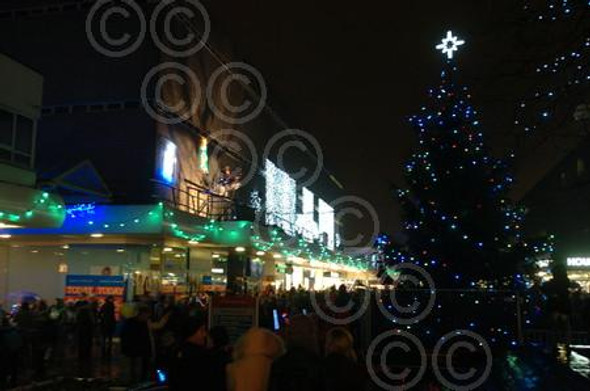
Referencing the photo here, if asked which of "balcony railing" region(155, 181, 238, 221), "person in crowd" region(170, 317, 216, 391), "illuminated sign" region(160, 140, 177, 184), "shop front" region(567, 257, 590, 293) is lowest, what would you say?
"person in crowd" region(170, 317, 216, 391)

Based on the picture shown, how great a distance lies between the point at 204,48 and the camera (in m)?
33.6

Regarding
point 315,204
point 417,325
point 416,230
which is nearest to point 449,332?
point 417,325

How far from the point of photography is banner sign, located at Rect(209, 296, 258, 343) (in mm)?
11453

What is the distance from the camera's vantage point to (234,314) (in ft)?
37.8

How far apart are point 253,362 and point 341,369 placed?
31.2 inches

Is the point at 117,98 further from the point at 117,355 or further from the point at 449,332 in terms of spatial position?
the point at 449,332

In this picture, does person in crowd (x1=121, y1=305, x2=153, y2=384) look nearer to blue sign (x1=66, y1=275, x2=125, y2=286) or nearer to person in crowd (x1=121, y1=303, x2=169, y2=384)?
person in crowd (x1=121, y1=303, x2=169, y2=384)

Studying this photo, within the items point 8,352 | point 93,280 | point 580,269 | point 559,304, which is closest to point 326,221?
point 580,269

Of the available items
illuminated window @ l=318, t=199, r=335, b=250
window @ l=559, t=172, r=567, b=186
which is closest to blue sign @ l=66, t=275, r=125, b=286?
window @ l=559, t=172, r=567, b=186

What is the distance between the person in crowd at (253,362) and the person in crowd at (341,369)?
0.48 m

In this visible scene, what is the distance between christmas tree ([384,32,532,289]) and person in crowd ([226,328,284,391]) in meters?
13.5

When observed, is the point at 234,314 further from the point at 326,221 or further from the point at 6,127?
the point at 326,221

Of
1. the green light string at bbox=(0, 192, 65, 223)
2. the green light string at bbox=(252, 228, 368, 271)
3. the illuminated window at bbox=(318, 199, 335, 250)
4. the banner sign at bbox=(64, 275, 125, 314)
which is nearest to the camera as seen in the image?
the green light string at bbox=(0, 192, 65, 223)

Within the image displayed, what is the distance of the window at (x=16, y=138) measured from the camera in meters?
19.1
